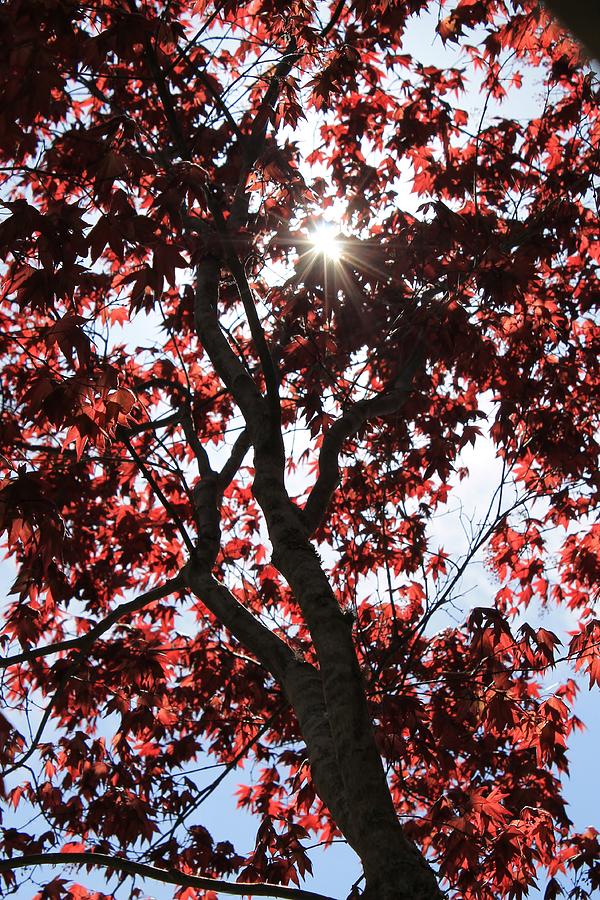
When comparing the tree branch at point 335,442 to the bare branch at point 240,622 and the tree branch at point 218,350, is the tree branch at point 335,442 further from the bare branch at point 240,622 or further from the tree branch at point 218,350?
the bare branch at point 240,622

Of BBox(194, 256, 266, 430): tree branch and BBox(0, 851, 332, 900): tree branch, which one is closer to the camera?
BBox(0, 851, 332, 900): tree branch

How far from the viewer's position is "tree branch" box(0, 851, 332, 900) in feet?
8.12

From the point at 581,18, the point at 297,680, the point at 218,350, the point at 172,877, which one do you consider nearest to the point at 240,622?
the point at 297,680

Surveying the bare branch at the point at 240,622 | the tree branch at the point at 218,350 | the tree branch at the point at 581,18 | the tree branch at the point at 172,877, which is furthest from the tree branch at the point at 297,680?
the tree branch at the point at 581,18

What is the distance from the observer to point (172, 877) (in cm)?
263

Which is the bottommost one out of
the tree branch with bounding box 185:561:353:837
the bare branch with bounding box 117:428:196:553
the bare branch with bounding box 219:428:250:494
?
the tree branch with bounding box 185:561:353:837

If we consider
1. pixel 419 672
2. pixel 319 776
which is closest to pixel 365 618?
pixel 419 672

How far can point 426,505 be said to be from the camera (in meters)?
6.73

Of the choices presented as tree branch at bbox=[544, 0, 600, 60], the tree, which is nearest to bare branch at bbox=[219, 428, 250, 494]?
the tree

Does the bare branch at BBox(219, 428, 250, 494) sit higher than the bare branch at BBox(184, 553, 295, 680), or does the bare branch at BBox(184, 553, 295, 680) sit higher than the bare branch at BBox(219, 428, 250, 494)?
the bare branch at BBox(219, 428, 250, 494)

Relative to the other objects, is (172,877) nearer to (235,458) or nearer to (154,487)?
(154,487)

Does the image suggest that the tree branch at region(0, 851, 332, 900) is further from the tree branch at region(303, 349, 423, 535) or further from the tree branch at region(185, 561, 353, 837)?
the tree branch at region(303, 349, 423, 535)

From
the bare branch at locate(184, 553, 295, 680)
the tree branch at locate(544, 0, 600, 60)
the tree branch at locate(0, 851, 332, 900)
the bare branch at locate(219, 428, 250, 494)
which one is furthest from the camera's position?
the bare branch at locate(219, 428, 250, 494)

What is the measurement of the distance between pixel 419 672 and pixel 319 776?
3.05 meters
